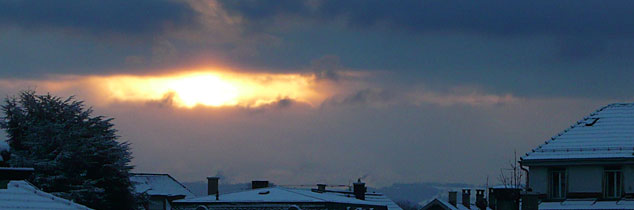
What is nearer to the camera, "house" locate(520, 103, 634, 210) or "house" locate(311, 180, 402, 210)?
"house" locate(520, 103, 634, 210)

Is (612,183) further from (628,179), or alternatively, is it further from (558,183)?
(558,183)

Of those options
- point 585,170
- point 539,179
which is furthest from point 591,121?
point 539,179

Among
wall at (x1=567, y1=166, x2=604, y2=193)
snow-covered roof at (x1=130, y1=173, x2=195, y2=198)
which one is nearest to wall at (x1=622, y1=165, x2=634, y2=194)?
wall at (x1=567, y1=166, x2=604, y2=193)

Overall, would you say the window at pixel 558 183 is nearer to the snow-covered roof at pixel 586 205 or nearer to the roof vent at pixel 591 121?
the snow-covered roof at pixel 586 205

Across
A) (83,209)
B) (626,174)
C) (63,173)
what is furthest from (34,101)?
(83,209)

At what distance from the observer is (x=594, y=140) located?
5438 cm

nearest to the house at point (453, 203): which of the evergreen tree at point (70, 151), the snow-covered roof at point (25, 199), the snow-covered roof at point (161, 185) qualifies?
the snow-covered roof at point (161, 185)

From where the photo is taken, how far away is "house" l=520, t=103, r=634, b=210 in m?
53.0

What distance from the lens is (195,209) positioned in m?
55.0

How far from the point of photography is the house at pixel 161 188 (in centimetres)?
9612

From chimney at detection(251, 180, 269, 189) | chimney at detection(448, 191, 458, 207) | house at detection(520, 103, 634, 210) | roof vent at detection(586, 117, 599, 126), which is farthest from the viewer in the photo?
chimney at detection(448, 191, 458, 207)

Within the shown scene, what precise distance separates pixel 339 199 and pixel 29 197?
3436 centimetres

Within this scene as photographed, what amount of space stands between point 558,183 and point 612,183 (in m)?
2.55

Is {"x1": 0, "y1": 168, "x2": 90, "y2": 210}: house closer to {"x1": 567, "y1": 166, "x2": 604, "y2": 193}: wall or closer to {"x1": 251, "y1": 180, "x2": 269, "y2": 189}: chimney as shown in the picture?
{"x1": 567, "y1": 166, "x2": 604, "y2": 193}: wall
